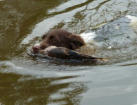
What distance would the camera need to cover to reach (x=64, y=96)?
4.49 meters

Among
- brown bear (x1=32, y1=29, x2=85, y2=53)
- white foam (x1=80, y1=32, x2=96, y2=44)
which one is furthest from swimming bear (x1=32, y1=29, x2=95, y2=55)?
white foam (x1=80, y1=32, x2=96, y2=44)

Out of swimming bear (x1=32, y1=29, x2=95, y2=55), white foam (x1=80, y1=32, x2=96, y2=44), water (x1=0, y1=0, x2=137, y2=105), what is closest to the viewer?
water (x1=0, y1=0, x2=137, y2=105)

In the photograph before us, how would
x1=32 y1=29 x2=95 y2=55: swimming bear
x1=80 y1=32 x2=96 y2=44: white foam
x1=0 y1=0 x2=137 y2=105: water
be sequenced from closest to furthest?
x1=0 y1=0 x2=137 y2=105: water
x1=32 y1=29 x2=95 y2=55: swimming bear
x1=80 y1=32 x2=96 y2=44: white foam

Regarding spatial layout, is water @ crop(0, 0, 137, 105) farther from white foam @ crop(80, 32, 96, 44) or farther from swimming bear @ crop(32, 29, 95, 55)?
swimming bear @ crop(32, 29, 95, 55)

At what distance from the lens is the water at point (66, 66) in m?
4.47

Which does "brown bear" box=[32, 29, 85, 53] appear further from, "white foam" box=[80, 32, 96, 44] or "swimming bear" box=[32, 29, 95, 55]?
"white foam" box=[80, 32, 96, 44]

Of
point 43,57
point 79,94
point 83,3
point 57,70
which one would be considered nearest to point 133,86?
point 79,94

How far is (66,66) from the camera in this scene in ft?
17.6

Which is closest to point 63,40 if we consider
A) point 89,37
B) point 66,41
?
point 66,41

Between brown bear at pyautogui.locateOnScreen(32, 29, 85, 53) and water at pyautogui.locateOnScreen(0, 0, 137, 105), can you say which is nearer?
water at pyautogui.locateOnScreen(0, 0, 137, 105)

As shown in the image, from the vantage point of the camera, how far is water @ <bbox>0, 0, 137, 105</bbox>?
447 centimetres

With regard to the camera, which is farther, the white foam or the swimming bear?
the white foam

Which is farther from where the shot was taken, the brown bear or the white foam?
the white foam

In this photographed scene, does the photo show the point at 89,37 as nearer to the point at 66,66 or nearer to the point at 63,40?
the point at 63,40
